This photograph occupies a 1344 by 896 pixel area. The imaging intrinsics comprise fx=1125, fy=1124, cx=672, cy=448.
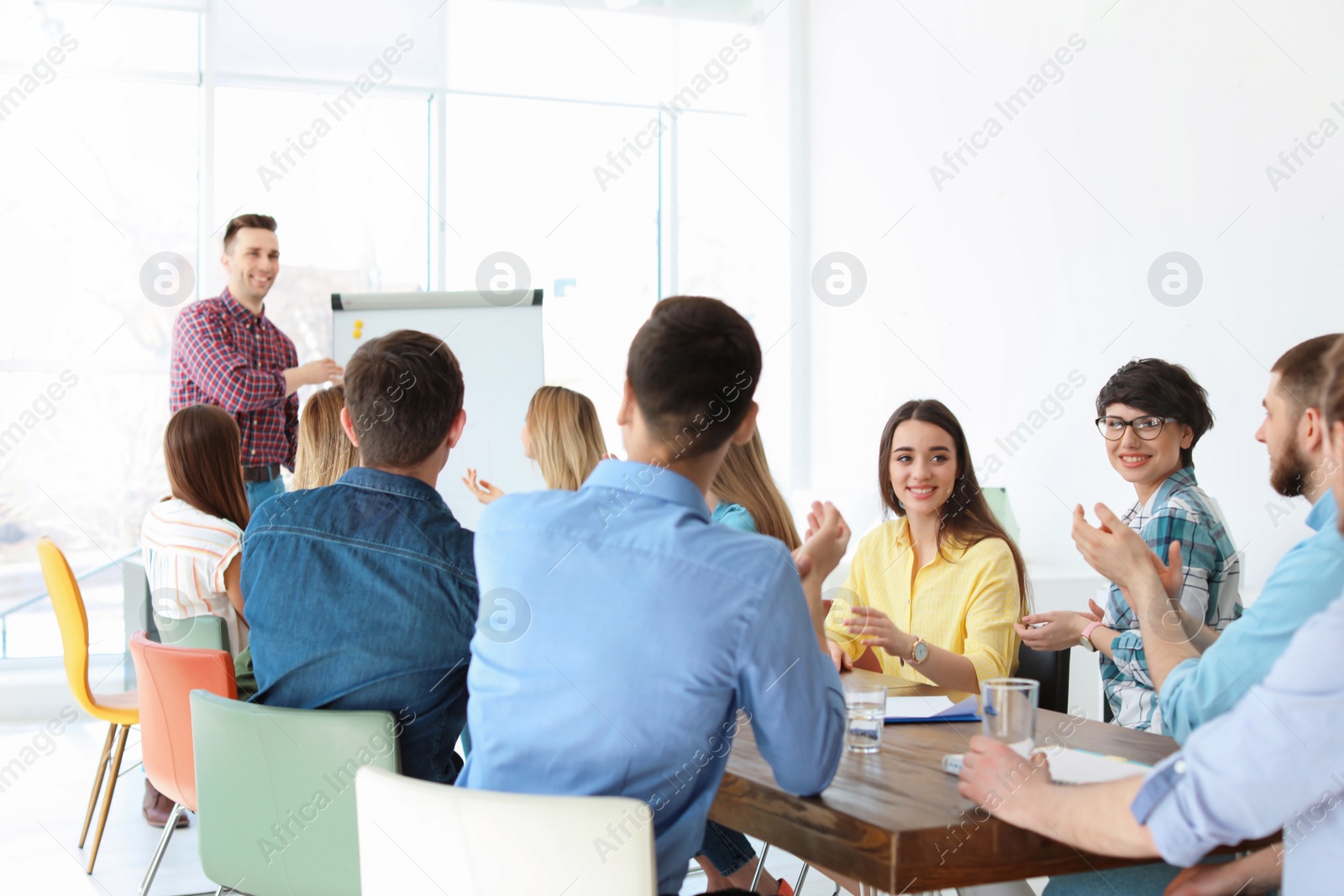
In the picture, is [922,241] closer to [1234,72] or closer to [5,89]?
[1234,72]

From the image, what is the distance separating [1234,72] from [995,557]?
1944 millimetres

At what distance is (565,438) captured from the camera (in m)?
3.16

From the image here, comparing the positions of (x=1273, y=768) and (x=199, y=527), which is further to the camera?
(x=199, y=527)

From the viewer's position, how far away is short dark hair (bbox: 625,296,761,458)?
4.31 ft

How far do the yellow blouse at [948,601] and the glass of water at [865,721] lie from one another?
68 centimetres

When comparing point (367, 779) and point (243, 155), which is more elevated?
point (243, 155)

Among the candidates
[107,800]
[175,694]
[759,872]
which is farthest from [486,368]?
[759,872]

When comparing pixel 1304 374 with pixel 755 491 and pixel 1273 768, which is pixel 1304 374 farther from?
pixel 755 491

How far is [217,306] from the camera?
414cm

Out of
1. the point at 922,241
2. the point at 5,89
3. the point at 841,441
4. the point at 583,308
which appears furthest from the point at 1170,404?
the point at 5,89

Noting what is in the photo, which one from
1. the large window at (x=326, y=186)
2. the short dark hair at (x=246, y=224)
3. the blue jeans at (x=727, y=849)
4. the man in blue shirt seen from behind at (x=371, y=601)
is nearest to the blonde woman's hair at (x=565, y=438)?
the blue jeans at (x=727, y=849)

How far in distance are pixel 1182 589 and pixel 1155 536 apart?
14cm

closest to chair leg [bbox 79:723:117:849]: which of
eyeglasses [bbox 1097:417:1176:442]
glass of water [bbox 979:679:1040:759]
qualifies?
glass of water [bbox 979:679:1040:759]

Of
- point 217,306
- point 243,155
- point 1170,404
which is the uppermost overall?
point 243,155
